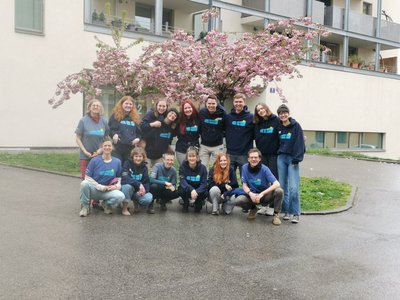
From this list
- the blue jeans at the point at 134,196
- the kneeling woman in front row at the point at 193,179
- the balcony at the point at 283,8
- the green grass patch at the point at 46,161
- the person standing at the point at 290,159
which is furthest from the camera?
the balcony at the point at 283,8

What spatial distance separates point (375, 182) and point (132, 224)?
8734 millimetres

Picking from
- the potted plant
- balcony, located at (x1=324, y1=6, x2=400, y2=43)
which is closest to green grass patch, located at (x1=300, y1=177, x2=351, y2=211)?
the potted plant

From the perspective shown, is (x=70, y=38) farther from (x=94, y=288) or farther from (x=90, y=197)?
(x=94, y=288)

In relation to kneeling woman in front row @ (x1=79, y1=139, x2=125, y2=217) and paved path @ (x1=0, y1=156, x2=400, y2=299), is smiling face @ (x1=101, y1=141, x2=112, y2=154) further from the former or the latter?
paved path @ (x1=0, y1=156, x2=400, y2=299)

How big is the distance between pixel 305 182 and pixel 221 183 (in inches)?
187

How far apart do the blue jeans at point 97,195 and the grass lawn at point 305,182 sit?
3515 mm

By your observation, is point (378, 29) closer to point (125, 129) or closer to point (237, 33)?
point (237, 33)

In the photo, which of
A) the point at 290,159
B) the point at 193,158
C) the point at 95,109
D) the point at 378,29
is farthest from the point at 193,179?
the point at 378,29

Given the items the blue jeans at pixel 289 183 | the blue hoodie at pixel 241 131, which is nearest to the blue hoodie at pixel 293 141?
the blue jeans at pixel 289 183

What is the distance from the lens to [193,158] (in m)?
8.31

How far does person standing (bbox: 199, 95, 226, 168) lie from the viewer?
29.0 ft

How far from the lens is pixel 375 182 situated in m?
13.8

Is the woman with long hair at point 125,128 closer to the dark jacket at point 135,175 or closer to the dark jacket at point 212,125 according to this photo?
the dark jacket at point 135,175

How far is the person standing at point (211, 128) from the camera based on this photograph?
884 centimetres
